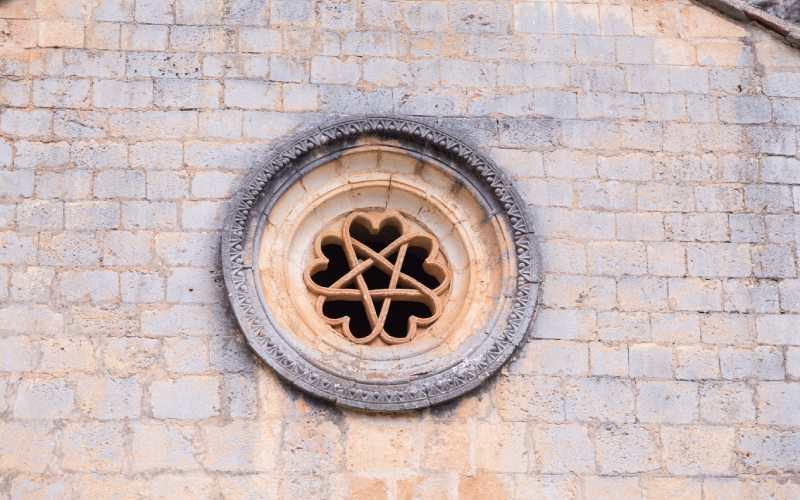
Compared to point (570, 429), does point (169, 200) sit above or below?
above

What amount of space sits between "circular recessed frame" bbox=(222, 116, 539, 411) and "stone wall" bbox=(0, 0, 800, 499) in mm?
148

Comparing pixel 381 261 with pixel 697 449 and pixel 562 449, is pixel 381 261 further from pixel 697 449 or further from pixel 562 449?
pixel 697 449

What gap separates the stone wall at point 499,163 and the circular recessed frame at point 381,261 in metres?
0.15

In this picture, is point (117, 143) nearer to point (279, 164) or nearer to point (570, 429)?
point (279, 164)

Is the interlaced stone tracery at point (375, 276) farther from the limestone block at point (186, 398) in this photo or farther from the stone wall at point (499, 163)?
the limestone block at point (186, 398)

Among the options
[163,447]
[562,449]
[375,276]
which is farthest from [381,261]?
[163,447]

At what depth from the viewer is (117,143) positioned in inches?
368

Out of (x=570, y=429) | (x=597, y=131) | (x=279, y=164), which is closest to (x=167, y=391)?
(x=279, y=164)

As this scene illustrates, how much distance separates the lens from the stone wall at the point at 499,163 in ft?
28.4

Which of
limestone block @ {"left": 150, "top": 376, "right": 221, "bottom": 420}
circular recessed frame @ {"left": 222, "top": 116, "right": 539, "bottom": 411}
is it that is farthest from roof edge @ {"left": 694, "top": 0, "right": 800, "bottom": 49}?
limestone block @ {"left": 150, "top": 376, "right": 221, "bottom": 420}

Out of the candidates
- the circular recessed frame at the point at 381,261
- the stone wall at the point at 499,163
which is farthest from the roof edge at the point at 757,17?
the circular recessed frame at the point at 381,261

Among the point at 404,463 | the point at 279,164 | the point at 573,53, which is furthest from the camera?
the point at 573,53

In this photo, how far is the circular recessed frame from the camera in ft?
29.0

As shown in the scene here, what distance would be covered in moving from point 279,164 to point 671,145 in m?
2.49
